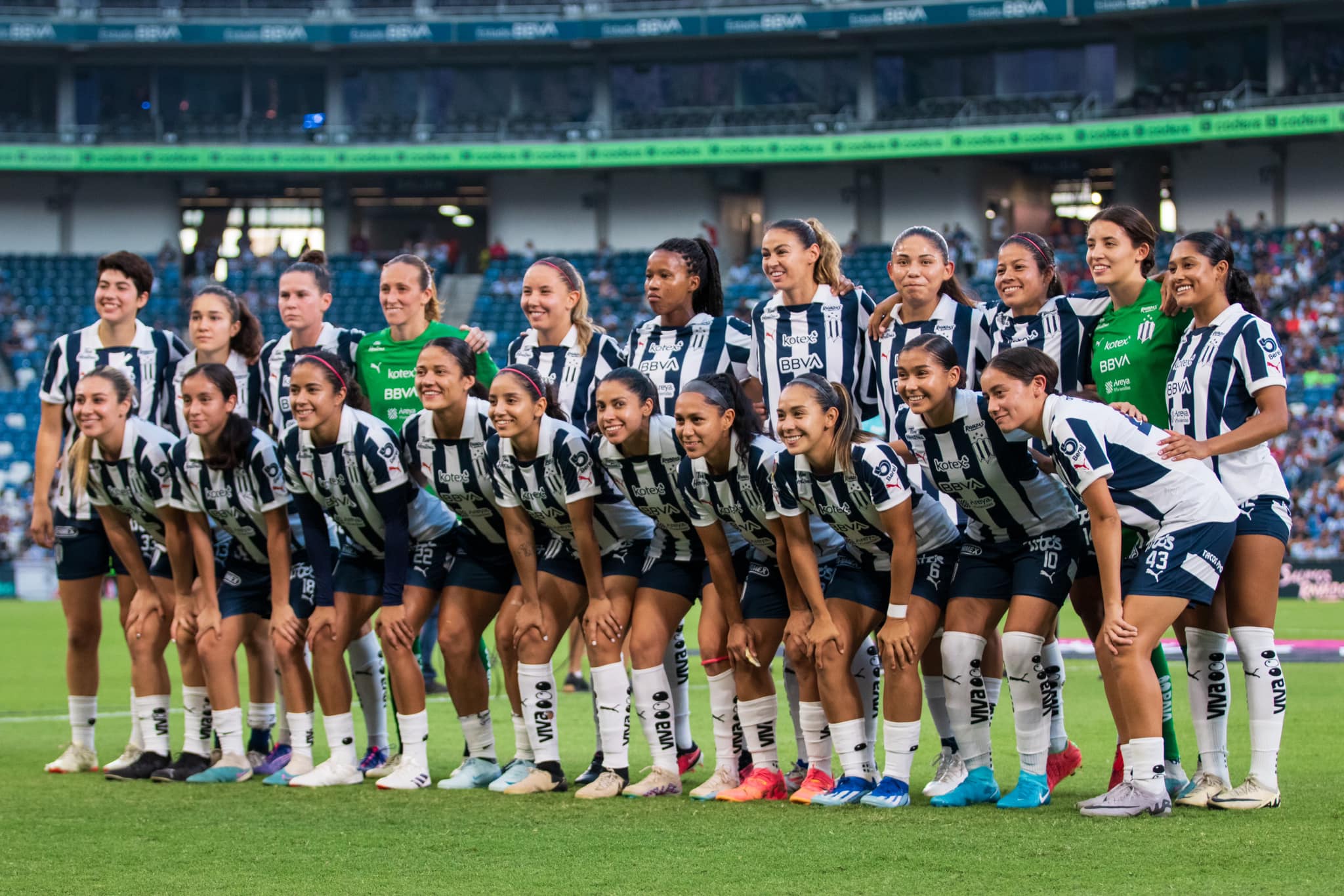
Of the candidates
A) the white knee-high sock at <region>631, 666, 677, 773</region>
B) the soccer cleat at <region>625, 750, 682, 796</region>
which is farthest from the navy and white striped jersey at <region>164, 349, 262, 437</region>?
the soccer cleat at <region>625, 750, 682, 796</region>

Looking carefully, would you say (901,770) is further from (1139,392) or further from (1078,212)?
(1078,212)

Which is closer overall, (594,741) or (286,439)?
(286,439)

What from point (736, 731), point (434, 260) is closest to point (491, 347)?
point (434, 260)

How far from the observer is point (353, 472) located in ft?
23.7

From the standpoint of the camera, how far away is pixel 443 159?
37.8 meters

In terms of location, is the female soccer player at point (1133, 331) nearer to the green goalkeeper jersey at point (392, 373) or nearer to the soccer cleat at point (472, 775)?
the soccer cleat at point (472, 775)

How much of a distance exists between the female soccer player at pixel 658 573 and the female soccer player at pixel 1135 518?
156cm

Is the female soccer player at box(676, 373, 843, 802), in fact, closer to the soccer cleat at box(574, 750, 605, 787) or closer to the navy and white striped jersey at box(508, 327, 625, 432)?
the soccer cleat at box(574, 750, 605, 787)

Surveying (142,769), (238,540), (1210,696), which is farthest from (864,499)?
(142,769)

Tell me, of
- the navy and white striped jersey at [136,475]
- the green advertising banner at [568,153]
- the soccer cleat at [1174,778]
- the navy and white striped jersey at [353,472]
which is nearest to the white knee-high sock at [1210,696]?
the soccer cleat at [1174,778]

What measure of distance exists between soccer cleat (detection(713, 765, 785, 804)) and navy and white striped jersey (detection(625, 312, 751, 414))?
5.70 ft

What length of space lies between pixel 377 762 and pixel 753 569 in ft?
7.58

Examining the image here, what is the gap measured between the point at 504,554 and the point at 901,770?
220cm

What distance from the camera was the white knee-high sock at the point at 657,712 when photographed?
22.8ft
